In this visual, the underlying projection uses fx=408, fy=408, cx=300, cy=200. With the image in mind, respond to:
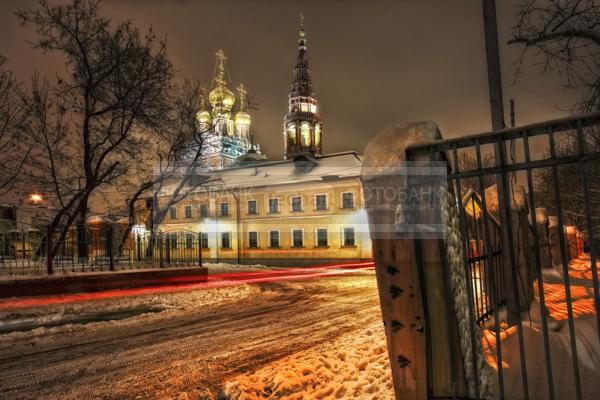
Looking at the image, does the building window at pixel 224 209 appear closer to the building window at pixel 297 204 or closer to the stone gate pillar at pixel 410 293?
the building window at pixel 297 204

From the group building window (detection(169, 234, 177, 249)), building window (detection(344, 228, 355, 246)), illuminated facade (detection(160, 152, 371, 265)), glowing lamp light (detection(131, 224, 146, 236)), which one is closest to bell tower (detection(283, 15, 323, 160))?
illuminated facade (detection(160, 152, 371, 265))

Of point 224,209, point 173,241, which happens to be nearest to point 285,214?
point 224,209

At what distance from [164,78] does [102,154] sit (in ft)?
14.4

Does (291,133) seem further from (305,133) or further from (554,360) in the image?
(554,360)

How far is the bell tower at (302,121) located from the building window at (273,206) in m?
28.6

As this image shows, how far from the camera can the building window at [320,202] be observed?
3531 cm

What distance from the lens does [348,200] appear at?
112ft

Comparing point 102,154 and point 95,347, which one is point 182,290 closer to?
point 95,347

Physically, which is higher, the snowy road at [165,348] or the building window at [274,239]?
the building window at [274,239]

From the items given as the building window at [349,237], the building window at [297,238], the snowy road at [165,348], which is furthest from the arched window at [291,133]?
the snowy road at [165,348]

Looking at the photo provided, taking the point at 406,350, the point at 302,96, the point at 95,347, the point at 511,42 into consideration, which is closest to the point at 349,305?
the point at 95,347

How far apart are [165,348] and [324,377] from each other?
3101mm

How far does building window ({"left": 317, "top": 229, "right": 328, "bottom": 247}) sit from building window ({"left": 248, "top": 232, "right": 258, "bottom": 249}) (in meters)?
6.85

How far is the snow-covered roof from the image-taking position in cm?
3609
